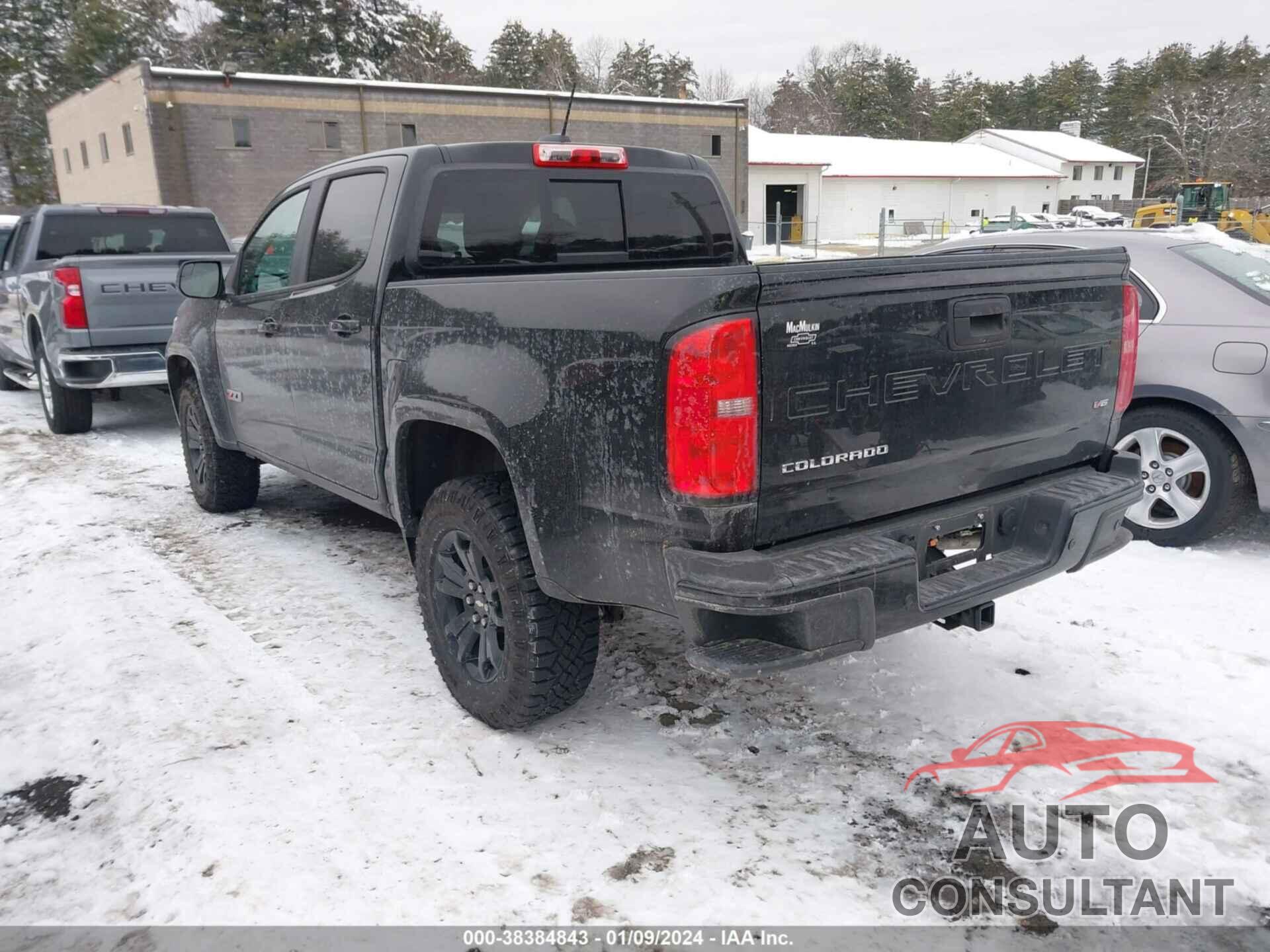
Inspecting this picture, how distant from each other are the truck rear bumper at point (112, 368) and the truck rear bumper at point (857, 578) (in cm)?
663

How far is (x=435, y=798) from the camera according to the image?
9.53 feet

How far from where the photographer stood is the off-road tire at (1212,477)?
488cm

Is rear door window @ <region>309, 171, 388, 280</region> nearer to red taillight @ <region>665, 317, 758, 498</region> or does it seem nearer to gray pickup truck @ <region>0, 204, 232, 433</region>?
red taillight @ <region>665, 317, 758, 498</region>

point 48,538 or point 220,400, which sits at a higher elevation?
point 220,400

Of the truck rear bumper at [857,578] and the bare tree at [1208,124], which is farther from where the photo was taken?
the bare tree at [1208,124]

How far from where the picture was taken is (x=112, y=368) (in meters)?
7.61

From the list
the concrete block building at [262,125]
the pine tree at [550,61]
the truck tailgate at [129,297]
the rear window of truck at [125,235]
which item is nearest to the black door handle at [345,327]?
the truck tailgate at [129,297]

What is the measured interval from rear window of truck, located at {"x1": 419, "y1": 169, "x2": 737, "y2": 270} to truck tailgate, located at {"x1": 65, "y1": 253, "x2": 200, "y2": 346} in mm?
4521

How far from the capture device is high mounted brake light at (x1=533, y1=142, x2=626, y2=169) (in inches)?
159

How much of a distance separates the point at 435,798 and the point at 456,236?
220 cm

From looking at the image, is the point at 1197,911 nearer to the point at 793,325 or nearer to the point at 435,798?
the point at 793,325

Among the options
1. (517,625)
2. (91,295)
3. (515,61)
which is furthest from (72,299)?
(515,61)

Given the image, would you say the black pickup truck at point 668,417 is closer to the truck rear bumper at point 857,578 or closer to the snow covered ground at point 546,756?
the truck rear bumper at point 857,578

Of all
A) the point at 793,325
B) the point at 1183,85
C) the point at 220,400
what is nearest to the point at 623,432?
the point at 793,325
